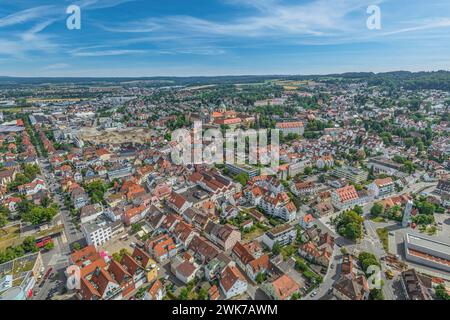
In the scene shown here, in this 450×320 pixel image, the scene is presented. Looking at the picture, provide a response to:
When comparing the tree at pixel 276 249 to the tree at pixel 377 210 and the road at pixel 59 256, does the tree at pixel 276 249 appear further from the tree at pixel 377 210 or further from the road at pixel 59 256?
the road at pixel 59 256

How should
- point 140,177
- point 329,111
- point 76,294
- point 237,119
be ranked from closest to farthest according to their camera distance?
point 76,294 < point 140,177 < point 237,119 < point 329,111

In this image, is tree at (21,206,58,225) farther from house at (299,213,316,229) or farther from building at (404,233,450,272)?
building at (404,233,450,272)

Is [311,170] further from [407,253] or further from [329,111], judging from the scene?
[329,111]

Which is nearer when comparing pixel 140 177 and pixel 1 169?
pixel 140 177

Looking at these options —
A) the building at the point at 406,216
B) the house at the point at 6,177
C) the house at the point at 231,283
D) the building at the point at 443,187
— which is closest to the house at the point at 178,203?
the house at the point at 231,283

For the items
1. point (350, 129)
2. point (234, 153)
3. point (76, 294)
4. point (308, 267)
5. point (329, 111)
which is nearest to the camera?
point (76, 294)

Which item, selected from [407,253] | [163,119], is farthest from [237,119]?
[407,253]

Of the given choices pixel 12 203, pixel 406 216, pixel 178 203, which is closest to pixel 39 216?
pixel 12 203
